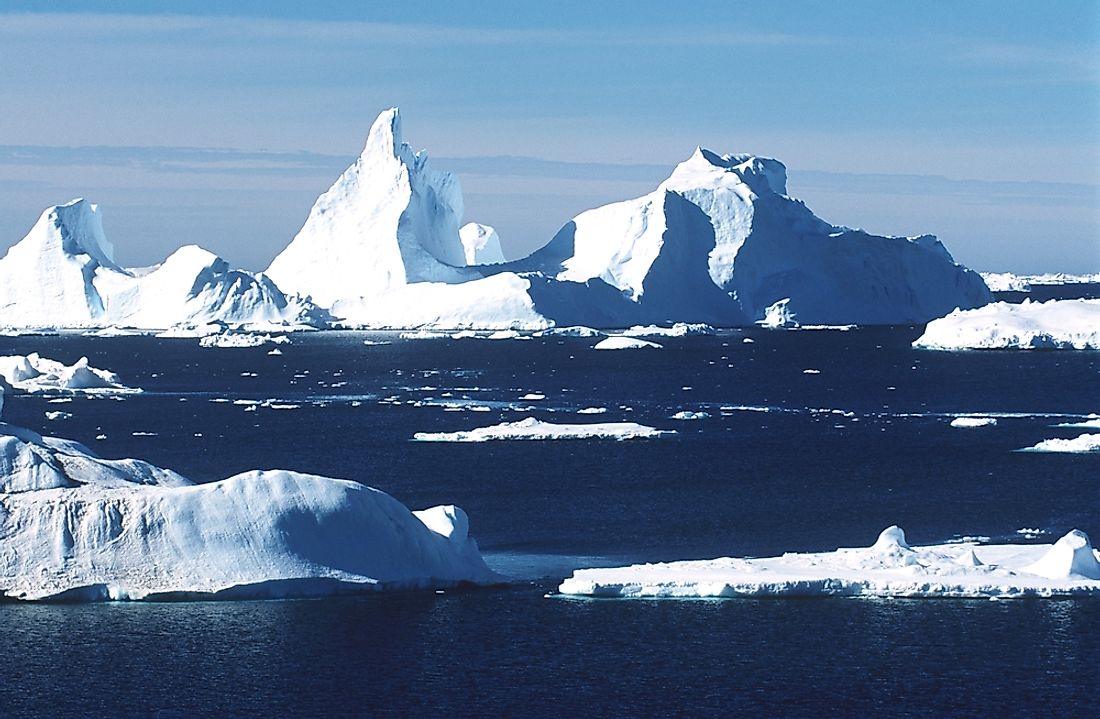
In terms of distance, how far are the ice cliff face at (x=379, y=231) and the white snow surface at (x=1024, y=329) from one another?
28925 millimetres

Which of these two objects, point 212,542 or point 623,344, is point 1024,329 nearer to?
point 623,344

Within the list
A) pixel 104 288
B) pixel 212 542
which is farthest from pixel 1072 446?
pixel 104 288

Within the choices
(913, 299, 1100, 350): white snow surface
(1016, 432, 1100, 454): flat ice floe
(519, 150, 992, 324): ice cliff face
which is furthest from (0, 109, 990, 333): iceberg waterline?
(1016, 432, 1100, 454): flat ice floe

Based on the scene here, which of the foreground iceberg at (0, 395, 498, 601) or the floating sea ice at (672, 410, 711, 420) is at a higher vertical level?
the floating sea ice at (672, 410, 711, 420)

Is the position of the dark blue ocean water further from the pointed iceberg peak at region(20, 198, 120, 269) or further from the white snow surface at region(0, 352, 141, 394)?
the pointed iceberg peak at region(20, 198, 120, 269)

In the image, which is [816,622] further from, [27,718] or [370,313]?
[370,313]

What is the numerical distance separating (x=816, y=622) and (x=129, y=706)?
29.8 feet

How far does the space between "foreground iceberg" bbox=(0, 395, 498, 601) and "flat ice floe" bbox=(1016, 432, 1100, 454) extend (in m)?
21.5

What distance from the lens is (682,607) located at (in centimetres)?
2409

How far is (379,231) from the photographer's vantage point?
308ft

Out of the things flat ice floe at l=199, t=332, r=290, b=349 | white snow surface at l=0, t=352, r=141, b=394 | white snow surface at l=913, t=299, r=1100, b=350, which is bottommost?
white snow surface at l=0, t=352, r=141, b=394

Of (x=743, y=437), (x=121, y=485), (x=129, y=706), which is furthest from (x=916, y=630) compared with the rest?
(x=743, y=437)

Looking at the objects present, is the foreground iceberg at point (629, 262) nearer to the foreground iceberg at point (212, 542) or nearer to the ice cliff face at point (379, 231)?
the ice cliff face at point (379, 231)

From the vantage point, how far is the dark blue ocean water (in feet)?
66.5
